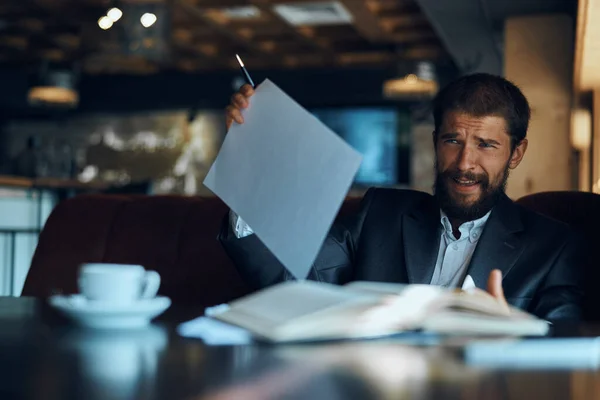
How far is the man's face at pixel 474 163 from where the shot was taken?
170 centimetres

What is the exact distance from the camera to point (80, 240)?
77.9 inches

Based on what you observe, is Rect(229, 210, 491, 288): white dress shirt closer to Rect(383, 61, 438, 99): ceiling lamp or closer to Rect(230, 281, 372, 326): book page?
Rect(230, 281, 372, 326): book page

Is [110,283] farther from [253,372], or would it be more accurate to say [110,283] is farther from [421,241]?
[421,241]

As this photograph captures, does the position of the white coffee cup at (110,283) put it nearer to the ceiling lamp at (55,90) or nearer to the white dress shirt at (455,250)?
the white dress shirt at (455,250)

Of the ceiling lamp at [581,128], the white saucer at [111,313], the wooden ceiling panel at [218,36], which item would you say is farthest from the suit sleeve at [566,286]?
the wooden ceiling panel at [218,36]

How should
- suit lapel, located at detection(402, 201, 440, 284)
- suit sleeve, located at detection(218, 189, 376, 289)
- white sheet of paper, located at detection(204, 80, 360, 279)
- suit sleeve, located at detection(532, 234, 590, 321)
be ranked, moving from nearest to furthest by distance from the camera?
white sheet of paper, located at detection(204, 80, 360, 279) < suit sleeve, located at detection(532, 234, 590, 321) < suit sleeve, located at detection(218, 189, 376, 289) < suit lapel, located at detection(402, 201, 440, 284)

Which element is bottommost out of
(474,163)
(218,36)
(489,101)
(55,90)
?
(474,163)

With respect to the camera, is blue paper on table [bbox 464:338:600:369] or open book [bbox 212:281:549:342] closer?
blue paper on table [bbox 464:338:600:369]

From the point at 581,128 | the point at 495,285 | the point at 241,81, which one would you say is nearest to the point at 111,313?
the point at 495,285

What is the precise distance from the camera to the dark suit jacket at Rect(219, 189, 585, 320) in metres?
1.54

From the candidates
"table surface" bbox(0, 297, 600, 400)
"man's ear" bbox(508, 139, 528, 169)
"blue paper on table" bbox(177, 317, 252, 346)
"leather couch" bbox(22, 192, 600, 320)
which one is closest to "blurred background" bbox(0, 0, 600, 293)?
"leather couch" bbox(22, 192, 600, 320)

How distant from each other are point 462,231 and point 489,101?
0.94 feet

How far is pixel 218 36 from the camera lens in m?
7.74

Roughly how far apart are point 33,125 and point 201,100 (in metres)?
2.22
